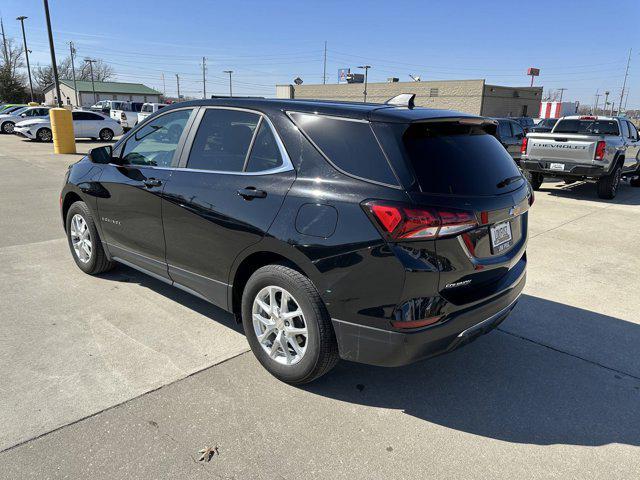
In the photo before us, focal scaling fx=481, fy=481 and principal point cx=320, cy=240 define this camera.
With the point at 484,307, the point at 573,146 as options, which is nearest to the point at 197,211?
the point at 484,307

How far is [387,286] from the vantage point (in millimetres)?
2551

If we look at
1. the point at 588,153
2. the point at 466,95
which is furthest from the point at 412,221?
the point at 466,95

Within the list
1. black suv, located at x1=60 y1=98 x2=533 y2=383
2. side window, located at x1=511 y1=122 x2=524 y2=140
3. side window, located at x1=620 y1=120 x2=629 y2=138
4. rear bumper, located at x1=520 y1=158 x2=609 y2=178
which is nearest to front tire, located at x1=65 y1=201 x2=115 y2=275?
black suv, located at x1=60 y1=98 x2=533 y2=383

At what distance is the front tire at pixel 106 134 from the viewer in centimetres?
2439

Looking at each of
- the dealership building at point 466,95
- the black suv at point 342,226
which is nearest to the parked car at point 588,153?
the black suv at point 342,226

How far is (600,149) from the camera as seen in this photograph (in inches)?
401

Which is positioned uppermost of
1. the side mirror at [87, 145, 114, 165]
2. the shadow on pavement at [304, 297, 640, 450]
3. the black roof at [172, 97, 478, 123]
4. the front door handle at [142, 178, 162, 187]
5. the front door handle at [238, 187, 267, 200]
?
the black roof at [172, 97, 478, 123]

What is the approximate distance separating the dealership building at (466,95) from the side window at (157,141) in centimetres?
4071

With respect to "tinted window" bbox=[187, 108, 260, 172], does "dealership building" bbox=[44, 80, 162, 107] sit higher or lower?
higher

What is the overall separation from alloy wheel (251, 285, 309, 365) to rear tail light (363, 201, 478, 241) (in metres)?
0.76

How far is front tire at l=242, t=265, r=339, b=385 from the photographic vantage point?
2.84m

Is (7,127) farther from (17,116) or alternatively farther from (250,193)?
(250,193)

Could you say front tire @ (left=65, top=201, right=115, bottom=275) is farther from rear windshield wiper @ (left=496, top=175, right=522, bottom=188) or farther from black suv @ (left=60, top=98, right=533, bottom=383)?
rear windshield wiper @ (left=496, top=175, right=522, bottom=188)

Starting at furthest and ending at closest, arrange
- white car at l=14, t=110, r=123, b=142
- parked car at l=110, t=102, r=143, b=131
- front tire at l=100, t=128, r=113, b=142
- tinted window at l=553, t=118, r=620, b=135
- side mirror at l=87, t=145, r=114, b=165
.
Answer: parked car at l=110, t=102, r=143, b=131 → front tire at l=100, t=128, r=113, b=142 → white car at l=14, t=110, r=123, b=142 → tinted window at l=553, t=118, r=620, b=135 → side mirror at l=87, t=145, r=114, b=165
